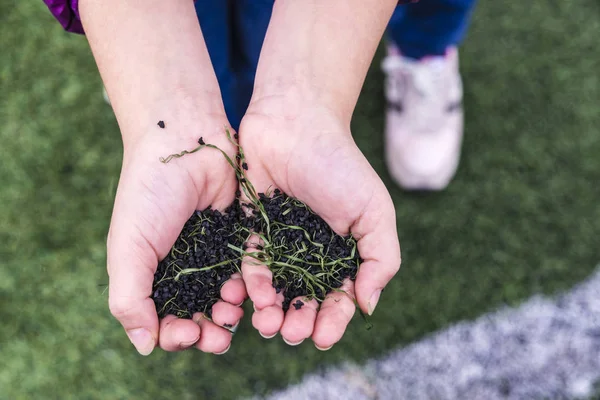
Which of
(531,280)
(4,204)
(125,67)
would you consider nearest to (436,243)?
(531,280)

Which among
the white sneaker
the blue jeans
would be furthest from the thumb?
the white sneaker

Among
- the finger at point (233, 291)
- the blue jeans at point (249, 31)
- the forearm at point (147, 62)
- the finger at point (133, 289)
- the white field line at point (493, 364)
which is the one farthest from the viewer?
the white field line at point (493, 364)

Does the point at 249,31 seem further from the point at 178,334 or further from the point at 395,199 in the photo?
the point at 178,334

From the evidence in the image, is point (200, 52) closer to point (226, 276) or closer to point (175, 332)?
point (226, 276)

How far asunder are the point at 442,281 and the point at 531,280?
476 millimetres

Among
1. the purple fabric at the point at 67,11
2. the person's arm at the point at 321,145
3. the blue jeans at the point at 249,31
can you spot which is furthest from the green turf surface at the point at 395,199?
the purple fabric at the point at 67,11

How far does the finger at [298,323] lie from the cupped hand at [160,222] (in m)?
0.20

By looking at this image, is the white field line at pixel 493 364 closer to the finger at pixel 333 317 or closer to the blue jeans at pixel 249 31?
the finger at pixel 333 317

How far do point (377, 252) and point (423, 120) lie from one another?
165 cm

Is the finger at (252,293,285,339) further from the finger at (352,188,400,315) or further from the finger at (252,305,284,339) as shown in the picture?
the finger at (352,188,400,315)

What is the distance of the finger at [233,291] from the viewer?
2.06 m

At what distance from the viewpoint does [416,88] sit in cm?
335

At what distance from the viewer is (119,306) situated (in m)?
1.84

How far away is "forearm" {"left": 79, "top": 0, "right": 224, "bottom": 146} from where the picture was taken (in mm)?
2176
